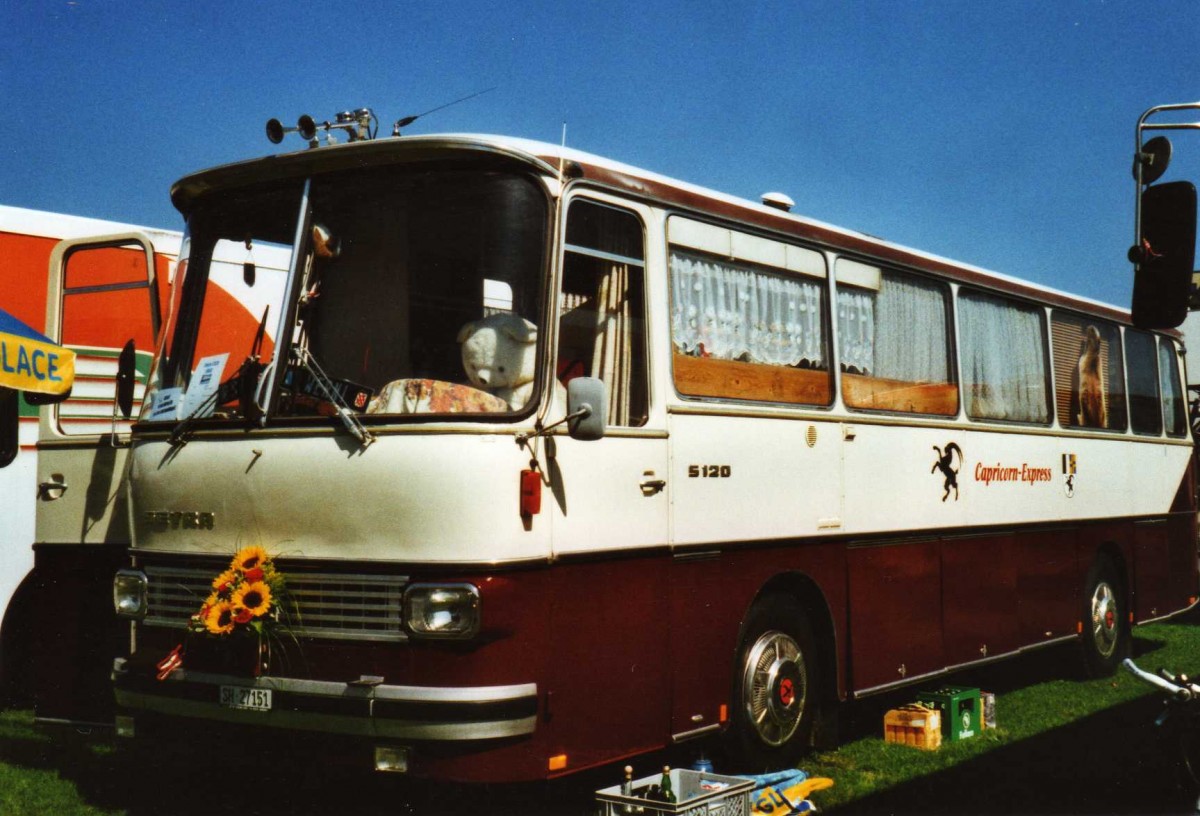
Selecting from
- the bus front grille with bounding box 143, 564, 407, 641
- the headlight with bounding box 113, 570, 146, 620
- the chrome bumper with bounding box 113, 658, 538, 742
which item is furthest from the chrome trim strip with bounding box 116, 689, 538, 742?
the headlight with bounding box 113, 570, 146, 620

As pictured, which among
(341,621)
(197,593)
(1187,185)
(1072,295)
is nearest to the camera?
(1187,185)

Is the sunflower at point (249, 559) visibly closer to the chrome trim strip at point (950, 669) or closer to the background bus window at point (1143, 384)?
the chrome trim strip at point (950, 669)

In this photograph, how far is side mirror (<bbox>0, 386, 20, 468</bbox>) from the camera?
18.9 feet

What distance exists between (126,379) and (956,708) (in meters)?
5.56

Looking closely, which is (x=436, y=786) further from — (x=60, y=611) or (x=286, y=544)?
(x=60, y=611)

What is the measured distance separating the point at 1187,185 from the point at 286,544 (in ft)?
12.8

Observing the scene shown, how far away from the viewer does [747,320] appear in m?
7.23

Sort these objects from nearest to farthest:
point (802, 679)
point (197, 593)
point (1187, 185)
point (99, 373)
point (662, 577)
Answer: point (1187, 185) < point (197, 593) < point (662, 577) < point (802, 679) < point (99, 373)

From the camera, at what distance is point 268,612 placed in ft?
18.1

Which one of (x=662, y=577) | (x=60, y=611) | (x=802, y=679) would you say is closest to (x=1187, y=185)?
(x=662, y=577)

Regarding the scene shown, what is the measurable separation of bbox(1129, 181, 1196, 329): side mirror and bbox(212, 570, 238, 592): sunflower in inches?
154

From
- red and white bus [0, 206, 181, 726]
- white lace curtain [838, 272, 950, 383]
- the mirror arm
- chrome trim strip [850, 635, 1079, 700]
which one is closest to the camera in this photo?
the mirror arm

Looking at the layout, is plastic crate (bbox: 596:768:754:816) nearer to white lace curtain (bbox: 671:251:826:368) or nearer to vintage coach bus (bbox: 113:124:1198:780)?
vintage coach bus (bbox: 113:124:1198:780)

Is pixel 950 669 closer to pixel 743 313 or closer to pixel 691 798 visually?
pixel 743 313
